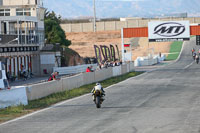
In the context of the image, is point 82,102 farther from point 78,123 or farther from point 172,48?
point 172,48

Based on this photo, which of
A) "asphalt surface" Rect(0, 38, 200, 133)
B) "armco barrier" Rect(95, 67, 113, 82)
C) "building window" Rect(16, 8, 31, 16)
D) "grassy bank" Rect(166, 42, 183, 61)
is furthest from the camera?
"grassy bank" Rect(166, 42, 183, 61)

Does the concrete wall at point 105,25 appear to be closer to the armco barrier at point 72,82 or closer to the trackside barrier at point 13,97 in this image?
the armco barrier at point 72,82

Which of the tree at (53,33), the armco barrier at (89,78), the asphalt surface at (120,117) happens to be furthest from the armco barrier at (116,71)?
the tree at (53,33)

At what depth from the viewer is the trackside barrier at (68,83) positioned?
23062 mm

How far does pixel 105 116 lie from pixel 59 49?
34.6 meters

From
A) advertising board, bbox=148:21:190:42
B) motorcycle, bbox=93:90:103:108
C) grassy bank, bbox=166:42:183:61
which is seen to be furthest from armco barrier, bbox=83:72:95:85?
grassy bank, bbox=166:42:183:61

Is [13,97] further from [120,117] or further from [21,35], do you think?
[21,35]

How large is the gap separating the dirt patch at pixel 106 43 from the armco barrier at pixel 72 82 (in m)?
61.6

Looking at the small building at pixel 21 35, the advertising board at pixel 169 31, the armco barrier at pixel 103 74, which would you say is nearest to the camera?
the armco barrier at pixel 103 74

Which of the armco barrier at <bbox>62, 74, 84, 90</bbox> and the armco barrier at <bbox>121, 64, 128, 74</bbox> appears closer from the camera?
the armco barrier at <bbox>62, 74, 84, 90</bbox>

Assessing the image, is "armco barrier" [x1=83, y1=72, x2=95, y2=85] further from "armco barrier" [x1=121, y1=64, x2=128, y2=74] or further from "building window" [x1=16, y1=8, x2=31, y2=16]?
"building window" [x1=16, y1=8, x2=31, y2=16]

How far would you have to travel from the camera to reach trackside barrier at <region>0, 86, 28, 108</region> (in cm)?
2015

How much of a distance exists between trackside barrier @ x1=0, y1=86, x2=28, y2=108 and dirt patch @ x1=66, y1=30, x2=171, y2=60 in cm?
7220

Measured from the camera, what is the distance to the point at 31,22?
4894 cm
